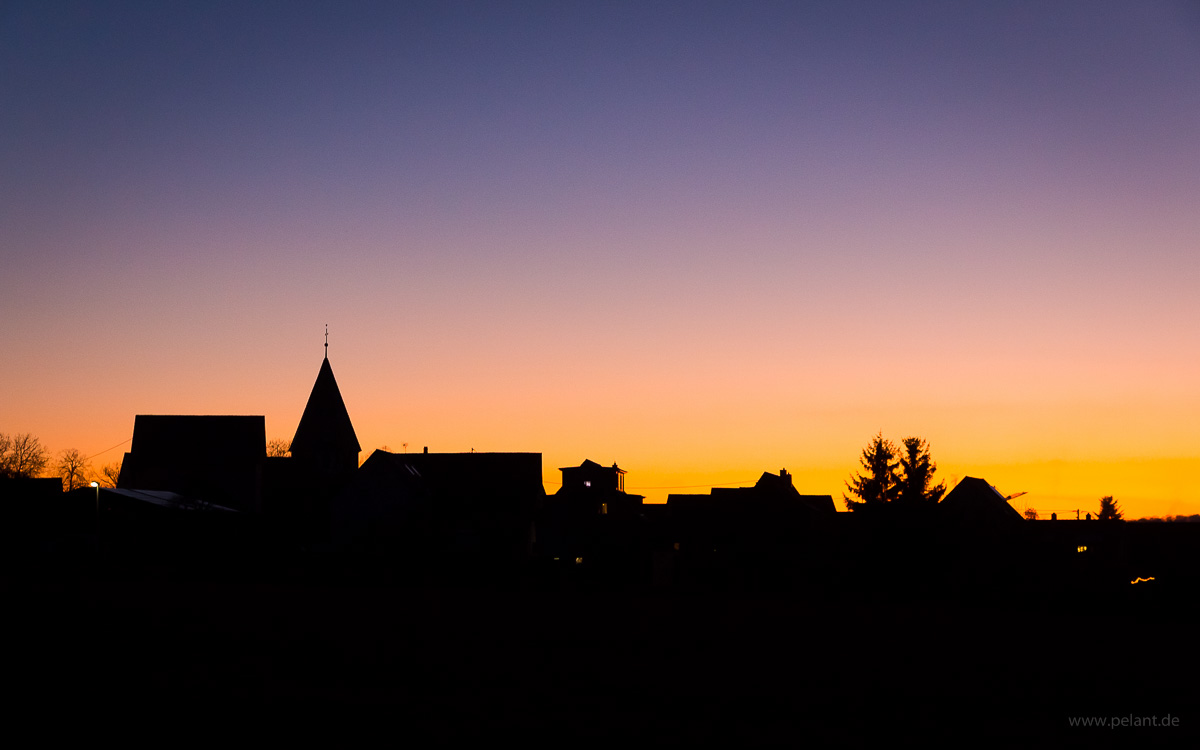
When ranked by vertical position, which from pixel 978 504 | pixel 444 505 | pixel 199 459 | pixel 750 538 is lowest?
pixel 750 538

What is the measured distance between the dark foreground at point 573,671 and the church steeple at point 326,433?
141 feet

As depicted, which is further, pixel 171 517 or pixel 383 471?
pixel 383 471

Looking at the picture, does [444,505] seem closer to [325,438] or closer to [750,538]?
[325,438]

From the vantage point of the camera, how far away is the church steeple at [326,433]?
77.3m

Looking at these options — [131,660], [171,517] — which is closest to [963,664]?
[131,660]

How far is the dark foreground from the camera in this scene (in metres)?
15.9

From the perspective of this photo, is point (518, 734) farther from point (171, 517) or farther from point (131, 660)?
point (171, 517)

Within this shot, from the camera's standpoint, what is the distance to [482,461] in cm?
7050

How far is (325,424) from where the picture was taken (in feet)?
255

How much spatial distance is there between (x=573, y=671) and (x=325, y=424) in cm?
6125

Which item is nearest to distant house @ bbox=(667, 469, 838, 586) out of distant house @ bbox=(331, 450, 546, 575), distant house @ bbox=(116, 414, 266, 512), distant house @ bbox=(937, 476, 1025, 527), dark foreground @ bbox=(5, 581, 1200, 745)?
distant house @ bbox=(937, 476, 1025, 527)

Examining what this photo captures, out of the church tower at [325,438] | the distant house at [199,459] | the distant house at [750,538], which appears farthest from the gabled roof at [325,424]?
the distant house at [750,538]

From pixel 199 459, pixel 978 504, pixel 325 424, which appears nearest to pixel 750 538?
pixel 978 504

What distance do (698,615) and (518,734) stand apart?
17.9 metres
